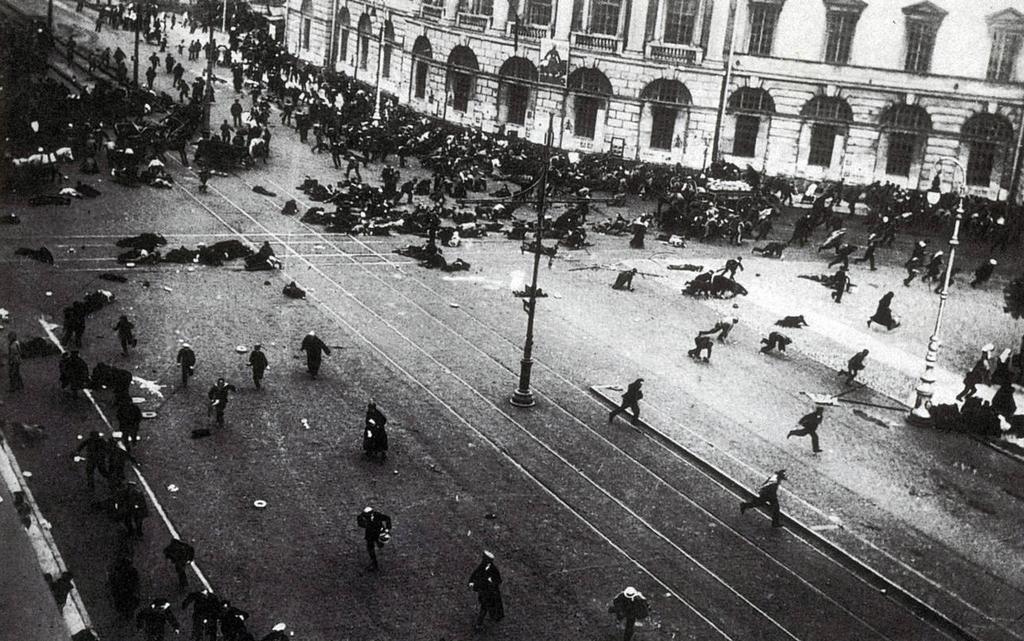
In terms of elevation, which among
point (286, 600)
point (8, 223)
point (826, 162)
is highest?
point (826, 162)

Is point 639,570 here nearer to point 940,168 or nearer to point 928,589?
point 928,589

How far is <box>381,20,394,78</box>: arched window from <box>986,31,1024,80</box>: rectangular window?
34.9 m

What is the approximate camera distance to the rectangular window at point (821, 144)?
170 ft

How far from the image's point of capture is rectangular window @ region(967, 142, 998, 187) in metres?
48.8

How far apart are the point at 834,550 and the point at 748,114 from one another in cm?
3811

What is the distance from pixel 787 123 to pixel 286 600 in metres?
43.3

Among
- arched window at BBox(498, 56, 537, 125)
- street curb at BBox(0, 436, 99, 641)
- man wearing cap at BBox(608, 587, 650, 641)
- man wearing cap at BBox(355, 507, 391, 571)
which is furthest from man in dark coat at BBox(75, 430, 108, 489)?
arched window at BBox(498, 56, 537, 125)

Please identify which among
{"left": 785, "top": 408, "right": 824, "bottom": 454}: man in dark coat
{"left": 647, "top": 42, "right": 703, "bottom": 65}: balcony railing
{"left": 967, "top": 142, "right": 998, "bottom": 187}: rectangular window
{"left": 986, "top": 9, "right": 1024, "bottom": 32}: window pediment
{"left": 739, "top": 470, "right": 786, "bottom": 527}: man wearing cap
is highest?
{"left": 986, "top": 9, "right": 1024, "bottom": 32}: window pediment

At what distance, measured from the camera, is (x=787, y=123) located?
52.2 m

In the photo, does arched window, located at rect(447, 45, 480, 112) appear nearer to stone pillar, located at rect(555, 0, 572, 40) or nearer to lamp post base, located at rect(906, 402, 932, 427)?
stone pillar, located at rect(555, 0, 572, 40)

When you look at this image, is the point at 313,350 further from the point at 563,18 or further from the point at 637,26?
the point at 563,18

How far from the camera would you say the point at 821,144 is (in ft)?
171

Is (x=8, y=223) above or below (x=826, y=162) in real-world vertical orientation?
below

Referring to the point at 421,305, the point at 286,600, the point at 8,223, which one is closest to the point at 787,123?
the point at 421,305
